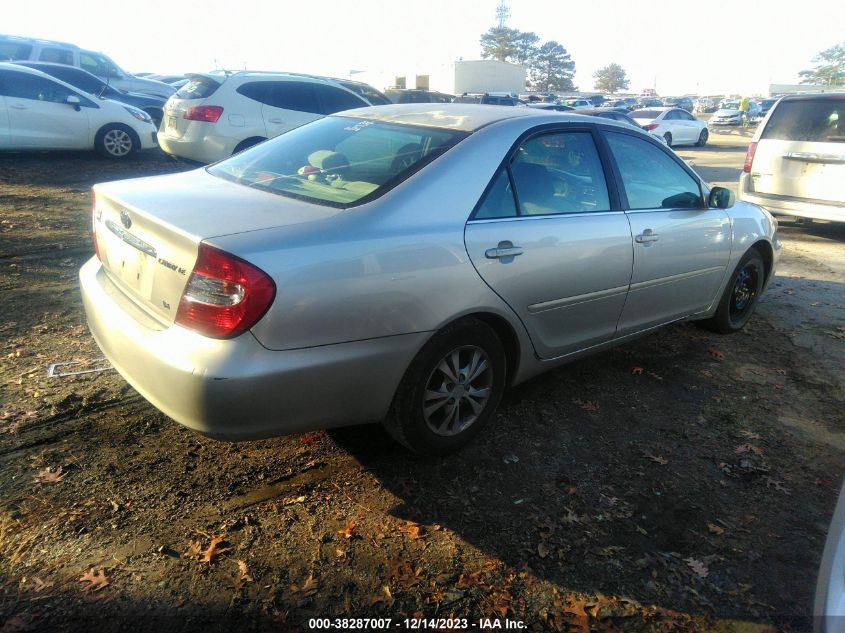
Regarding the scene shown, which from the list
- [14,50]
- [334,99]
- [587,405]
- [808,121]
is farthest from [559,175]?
[14,50]

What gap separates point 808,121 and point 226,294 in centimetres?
832

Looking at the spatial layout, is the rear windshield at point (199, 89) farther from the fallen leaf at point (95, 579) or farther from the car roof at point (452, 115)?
the fallen leaf at point (95, 579)

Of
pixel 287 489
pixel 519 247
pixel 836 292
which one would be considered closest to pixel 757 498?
pixel 519 247

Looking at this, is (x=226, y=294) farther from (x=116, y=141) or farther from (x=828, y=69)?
(x=828, y=69)

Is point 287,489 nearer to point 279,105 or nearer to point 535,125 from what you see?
point 535,125

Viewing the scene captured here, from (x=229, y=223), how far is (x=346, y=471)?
1.28m

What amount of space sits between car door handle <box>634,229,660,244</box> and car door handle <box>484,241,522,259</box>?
1033mm

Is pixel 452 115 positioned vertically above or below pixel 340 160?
above

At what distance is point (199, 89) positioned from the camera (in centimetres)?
1029

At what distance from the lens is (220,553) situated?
2625mm

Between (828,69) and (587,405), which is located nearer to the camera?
(587,405)

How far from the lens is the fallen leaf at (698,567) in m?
2.69

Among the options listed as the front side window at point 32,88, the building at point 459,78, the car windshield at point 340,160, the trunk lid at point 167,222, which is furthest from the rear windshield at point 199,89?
the building at point 459,78

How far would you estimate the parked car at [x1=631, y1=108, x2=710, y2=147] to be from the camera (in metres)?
22.9
